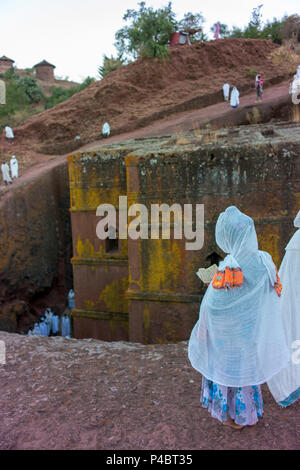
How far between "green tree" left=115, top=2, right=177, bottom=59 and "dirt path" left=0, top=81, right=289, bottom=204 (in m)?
4.73

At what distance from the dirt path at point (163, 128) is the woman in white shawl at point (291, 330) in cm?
740

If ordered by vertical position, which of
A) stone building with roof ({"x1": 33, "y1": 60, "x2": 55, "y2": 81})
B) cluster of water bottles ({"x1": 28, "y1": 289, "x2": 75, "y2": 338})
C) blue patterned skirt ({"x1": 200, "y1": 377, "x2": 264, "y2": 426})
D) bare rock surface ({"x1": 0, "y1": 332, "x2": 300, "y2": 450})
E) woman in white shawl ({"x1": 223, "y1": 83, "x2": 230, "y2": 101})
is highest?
stone building with roof ({"x1": 33, "y1": 60, "x2": 55, "y2": 81})

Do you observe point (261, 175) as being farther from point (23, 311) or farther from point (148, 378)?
point (23, 311)

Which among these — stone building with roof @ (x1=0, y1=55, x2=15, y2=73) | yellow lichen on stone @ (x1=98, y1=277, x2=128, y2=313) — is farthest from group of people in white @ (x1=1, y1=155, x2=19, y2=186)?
stone building with roof @ (x1=0, y1=55, x2=15, y2=73)

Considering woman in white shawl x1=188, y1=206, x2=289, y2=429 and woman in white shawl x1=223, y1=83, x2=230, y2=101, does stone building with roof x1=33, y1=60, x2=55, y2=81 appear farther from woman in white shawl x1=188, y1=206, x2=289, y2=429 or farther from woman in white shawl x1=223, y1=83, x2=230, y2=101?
woman in white shawl x1=188, y1=206, x2=289, y2=429

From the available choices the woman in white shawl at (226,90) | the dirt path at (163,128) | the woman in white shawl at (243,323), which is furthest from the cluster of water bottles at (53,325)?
the woman in white shawl at (226,90)

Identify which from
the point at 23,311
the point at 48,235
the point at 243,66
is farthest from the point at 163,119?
the point at 23,311

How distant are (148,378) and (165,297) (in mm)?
2511

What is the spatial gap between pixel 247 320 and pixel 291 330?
65 cm

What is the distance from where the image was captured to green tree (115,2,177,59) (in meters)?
16.7

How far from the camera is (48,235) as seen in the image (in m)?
10.2

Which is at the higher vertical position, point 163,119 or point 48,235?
point 163,119

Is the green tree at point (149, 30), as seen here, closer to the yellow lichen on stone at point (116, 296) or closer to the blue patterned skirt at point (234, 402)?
the yellow lichen on stone at point (116, 296)

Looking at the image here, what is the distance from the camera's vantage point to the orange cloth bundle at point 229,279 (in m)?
2.56
